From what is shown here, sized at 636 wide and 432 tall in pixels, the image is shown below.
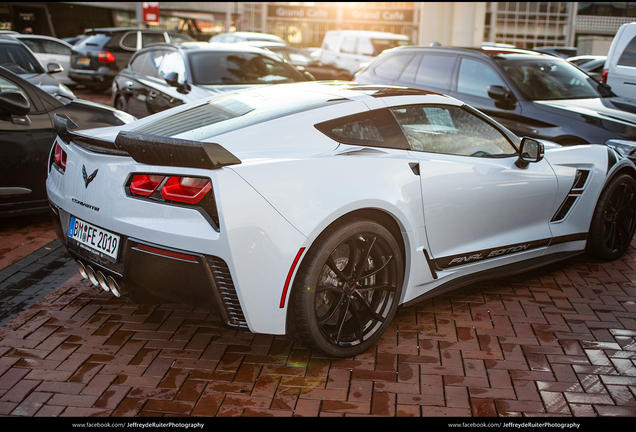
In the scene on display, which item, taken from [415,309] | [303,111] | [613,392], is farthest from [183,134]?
[613,392]

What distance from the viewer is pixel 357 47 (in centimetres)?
1844

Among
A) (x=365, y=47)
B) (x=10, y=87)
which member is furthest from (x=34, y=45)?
(x=10, y=87)

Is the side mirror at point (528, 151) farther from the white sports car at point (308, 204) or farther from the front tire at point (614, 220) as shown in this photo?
the front tire at point (614, 220)

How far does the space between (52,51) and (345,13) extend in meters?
40.5

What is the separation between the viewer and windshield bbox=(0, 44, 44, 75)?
8242mm

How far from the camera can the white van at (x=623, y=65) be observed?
814cm

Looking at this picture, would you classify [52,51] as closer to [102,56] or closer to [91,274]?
[102,56]

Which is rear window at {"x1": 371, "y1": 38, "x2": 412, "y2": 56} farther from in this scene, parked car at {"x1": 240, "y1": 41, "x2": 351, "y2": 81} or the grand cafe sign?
the grand cafe sign

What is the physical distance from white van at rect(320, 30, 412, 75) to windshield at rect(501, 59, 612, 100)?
11.0m

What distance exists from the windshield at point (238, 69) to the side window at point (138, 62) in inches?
61.8

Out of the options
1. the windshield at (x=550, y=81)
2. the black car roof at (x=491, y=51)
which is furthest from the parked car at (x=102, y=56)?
the windshield at (x=550, y=81)

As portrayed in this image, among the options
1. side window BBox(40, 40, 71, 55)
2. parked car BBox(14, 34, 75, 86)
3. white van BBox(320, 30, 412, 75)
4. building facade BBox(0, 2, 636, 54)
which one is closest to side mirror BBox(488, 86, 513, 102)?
white van BBox(320, 30, 412, 75)

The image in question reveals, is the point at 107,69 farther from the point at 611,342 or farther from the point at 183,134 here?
the point at 611,342

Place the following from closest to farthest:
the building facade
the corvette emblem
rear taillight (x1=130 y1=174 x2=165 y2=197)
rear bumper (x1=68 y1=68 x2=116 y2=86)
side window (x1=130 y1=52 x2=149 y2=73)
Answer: rear taillight (x1=130 y1=174 x2=165 y2=197)
the corvette emblem
side window (x1=130 y1=52 x2=149 y2=73)
rear bumper (x1=68 y1=68 x2=116 y2=86)
the building facade
